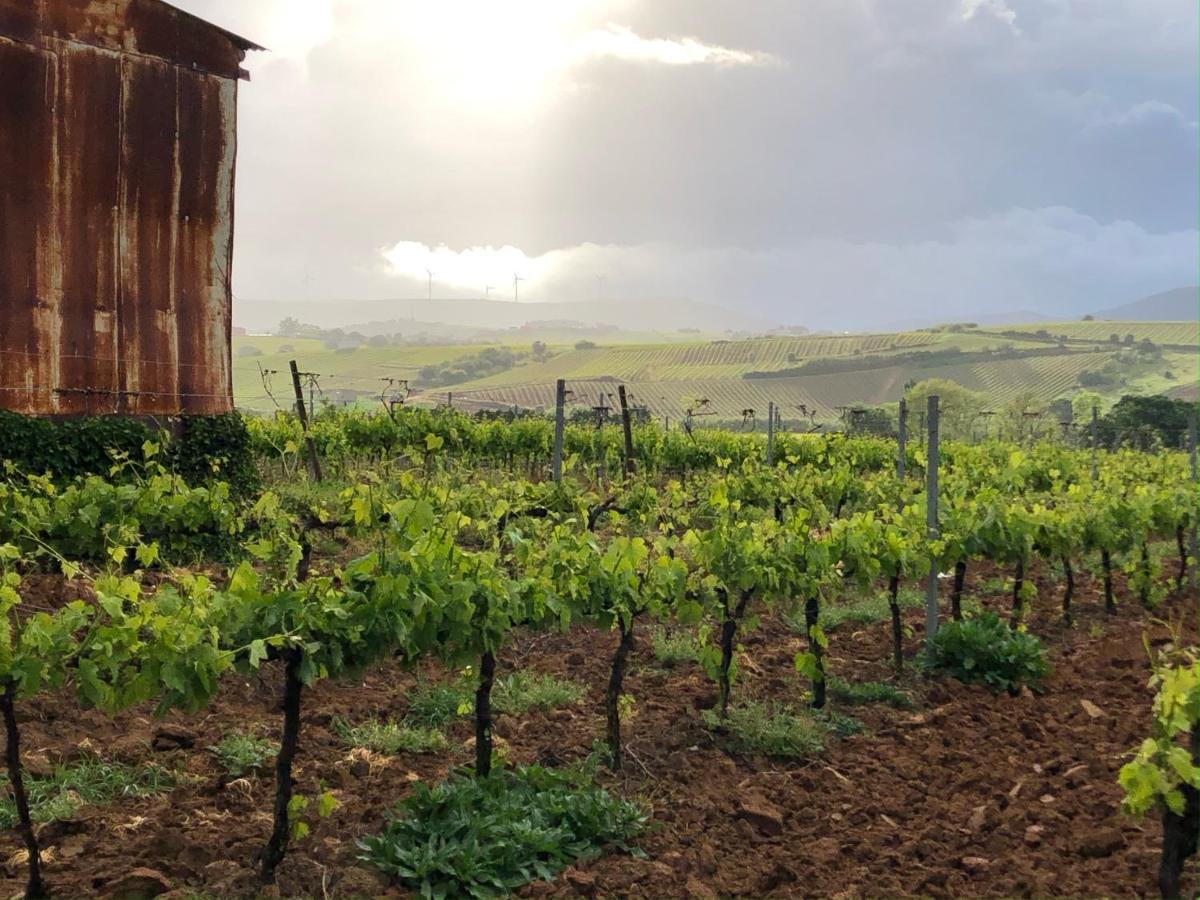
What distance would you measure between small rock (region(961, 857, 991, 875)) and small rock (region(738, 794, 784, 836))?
0.85m

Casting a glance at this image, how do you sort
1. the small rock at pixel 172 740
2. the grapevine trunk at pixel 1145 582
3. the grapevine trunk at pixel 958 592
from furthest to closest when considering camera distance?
the grapevine trunk at pixel 1145 582, the grapevine trunk at pixel 958 592, the small rock at pixel 172 740

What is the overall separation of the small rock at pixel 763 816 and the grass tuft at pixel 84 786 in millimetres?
2898

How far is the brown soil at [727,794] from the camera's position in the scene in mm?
4172

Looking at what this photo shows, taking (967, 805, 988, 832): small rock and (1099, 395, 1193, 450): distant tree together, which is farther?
(1099, 395, 1193, 450): distant tree

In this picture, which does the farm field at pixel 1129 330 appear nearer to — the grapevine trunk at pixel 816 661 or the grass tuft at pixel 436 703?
the grapevine trunk at pixel 816 661

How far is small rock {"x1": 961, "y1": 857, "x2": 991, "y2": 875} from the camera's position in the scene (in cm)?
426

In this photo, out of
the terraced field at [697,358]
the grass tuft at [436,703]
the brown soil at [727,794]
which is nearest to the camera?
the brown soil at [727,794]

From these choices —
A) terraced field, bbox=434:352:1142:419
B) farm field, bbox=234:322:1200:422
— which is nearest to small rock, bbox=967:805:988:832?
farm field, bbox=234:322:1200:422

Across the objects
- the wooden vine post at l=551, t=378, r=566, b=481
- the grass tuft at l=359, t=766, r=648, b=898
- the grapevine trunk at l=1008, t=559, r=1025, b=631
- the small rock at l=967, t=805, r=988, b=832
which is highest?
the wooden vine post at l=551, t=378, r=566, b=481

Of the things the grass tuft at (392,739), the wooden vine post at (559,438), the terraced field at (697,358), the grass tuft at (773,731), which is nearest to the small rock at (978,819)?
the grass tuft at (773,731)

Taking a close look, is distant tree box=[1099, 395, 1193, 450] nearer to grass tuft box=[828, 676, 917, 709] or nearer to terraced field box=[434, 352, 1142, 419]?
terraced field box=[434, 352, 1142, 419]

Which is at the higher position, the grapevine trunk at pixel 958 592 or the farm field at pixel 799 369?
the farm field at pixel 799 369

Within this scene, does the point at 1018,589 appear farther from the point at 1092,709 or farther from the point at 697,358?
the point at 697,358

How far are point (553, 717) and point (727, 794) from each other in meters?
1.44
